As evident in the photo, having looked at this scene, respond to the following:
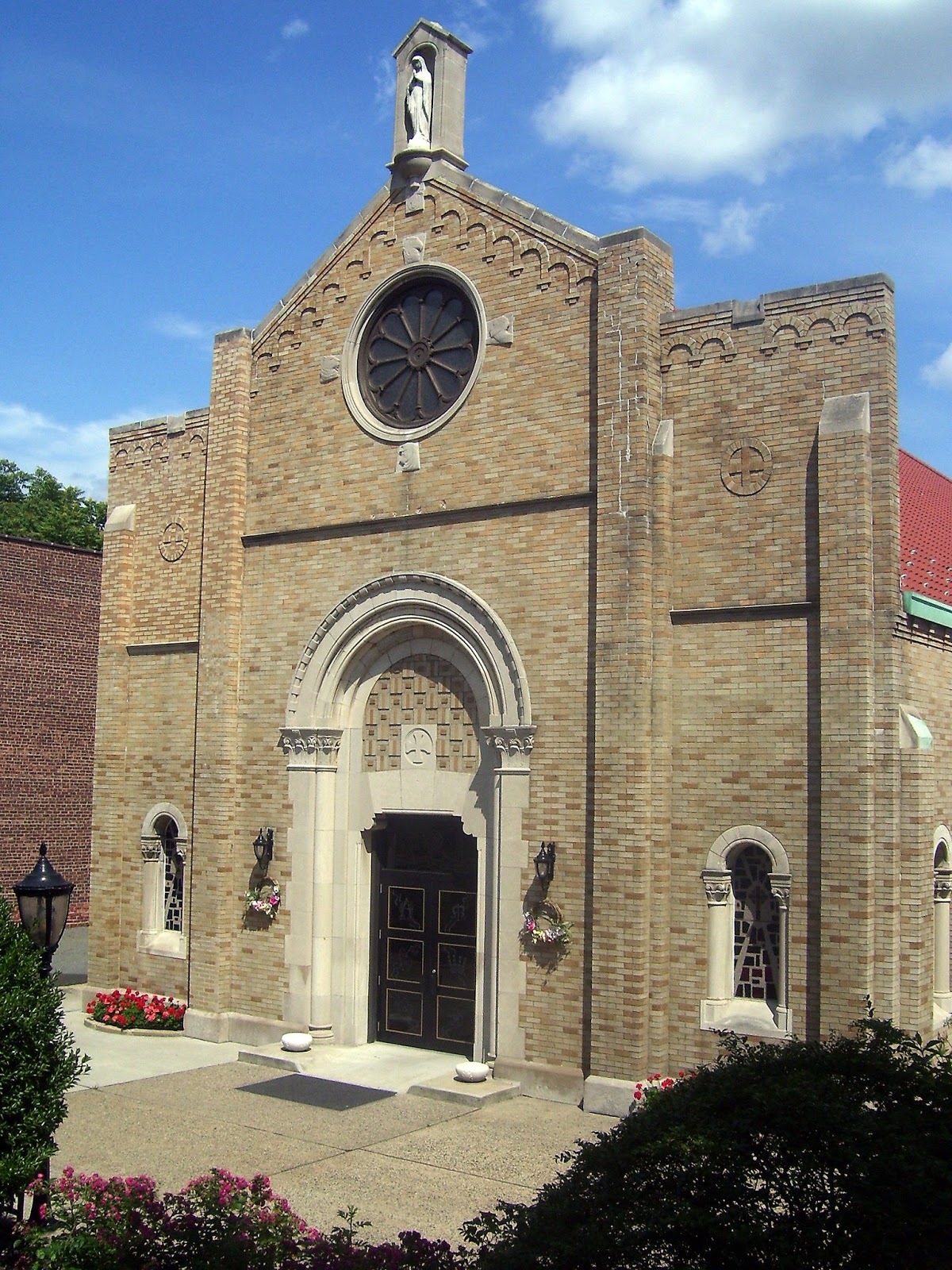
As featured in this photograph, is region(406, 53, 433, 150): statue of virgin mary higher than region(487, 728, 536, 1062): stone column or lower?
higher

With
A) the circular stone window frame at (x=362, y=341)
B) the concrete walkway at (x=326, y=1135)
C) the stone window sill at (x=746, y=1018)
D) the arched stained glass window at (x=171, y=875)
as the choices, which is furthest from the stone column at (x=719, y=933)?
the arched stained glass window at (x=171, y=875)

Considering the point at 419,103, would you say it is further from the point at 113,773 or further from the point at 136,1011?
the point at 136,1011

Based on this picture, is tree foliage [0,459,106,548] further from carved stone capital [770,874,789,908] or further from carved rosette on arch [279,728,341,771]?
carved stone capital [770,874,789,908]

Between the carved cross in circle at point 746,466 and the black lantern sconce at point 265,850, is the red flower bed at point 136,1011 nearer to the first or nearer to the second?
the black lantern sconce at point 265,850

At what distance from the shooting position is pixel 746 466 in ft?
44.1

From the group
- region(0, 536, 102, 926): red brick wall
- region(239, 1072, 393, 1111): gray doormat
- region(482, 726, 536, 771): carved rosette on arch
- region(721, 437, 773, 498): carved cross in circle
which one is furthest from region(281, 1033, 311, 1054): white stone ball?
region(0, 536, 102, 926): red brick wall

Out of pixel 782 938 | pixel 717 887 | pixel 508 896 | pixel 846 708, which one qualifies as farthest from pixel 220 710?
pixel 846 708

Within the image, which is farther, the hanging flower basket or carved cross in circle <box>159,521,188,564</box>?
carved cross in circle <box>159,521,188,564</box>

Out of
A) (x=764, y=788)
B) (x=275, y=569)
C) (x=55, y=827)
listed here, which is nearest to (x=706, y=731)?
(x=764, y=788)

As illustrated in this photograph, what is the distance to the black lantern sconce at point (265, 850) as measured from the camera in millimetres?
16469

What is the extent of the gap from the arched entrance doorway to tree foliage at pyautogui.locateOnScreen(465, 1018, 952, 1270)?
7.63 meters

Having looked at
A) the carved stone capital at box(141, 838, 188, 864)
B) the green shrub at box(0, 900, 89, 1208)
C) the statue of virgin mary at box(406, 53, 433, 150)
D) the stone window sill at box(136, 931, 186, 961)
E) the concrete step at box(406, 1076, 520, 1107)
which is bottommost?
the concrete step at box(406, 1076, 520, 1107)

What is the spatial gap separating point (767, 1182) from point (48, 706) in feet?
77.1

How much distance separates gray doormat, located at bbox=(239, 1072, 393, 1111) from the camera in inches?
532
